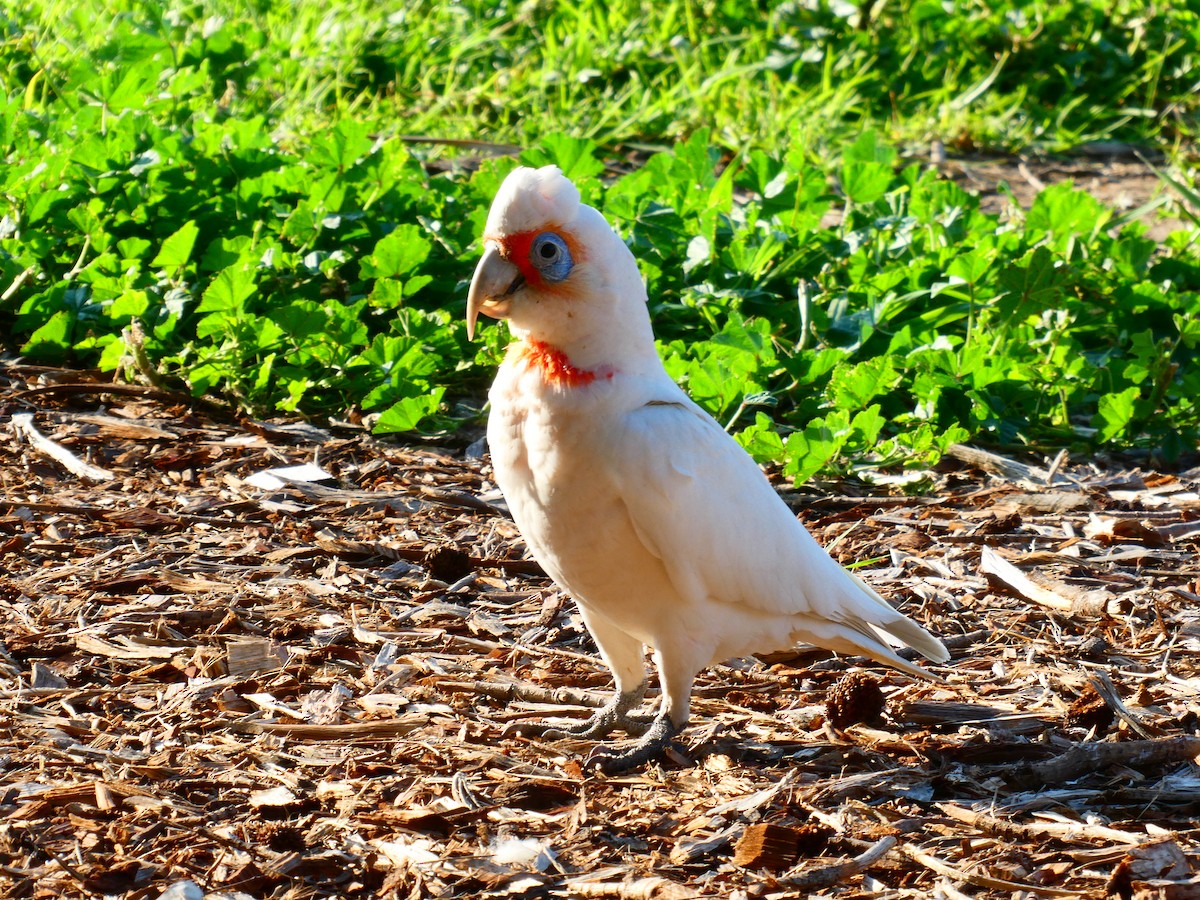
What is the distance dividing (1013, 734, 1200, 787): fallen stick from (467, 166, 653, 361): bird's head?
1138 mm

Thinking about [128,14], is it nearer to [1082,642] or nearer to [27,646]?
[27,646]

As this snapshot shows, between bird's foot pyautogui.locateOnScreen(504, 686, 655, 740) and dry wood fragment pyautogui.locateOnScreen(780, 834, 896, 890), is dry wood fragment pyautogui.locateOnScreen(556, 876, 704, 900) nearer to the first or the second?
dry wood fragment pyautogui.locateOnScreen(780, 834, 896, 890)

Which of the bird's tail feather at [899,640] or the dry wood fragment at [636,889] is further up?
the bird's tail feather at [899,640]

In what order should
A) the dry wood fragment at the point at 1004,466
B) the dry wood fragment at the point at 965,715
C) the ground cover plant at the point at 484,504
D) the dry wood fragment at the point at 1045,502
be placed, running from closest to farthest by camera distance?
the ground cover plant at the point at 484,504
the dry wood fragment at the point at 965,715
the dry wood fragment at the point at 1045,502
the dry wood fragment at the point at 1004,466

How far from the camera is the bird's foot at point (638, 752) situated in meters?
2.63

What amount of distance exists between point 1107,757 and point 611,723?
99cm

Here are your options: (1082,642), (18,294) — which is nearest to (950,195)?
(1082,642)

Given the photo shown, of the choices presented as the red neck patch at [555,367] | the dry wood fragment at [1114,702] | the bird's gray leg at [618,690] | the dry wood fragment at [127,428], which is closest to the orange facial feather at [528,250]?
the red neck patch at [555,367]

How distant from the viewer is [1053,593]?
3273mm

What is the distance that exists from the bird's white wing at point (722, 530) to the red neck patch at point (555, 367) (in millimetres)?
115

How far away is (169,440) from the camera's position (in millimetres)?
4008

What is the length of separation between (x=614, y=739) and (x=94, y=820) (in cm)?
106

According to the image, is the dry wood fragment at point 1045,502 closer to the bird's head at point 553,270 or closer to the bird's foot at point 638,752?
the bird's foot at point 638,752

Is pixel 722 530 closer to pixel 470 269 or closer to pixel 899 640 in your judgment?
pixel 899 640
